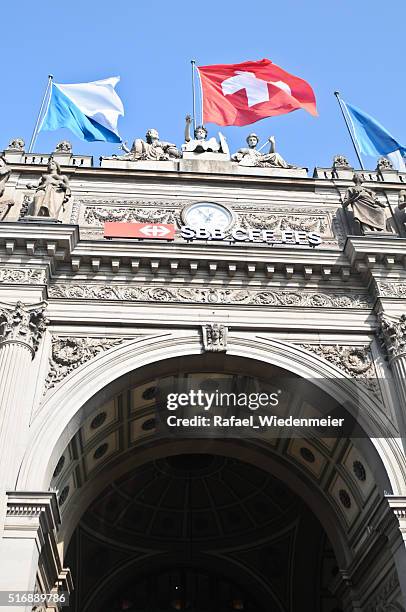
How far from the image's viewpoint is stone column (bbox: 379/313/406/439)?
639 inches

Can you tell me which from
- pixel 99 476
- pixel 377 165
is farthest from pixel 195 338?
pixel 377 165

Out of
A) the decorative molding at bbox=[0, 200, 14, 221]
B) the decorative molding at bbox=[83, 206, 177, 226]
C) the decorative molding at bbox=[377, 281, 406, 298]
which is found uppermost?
the decorative molding at bbox=[83, 206, 177, 226]

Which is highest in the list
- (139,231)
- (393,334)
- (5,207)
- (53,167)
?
(53,167)

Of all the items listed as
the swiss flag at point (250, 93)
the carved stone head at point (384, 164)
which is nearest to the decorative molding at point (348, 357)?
the carved stone head at point (384, 164)

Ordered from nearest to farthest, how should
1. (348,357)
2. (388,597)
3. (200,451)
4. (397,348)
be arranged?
(388,597)
(397,348)
(348,357)
(200,451)

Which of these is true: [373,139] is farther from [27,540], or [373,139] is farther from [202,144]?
[27,540]

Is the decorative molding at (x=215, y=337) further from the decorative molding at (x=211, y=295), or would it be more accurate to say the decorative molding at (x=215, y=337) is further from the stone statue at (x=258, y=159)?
the stone statue at (x=258, y=159)

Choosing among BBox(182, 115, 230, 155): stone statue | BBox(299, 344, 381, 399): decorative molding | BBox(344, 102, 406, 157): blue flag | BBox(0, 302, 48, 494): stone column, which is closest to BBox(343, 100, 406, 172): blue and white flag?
BBox(344, 102, 406, 157): blue flag

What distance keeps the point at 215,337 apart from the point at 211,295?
149 cm

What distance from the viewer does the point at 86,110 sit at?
23.9m

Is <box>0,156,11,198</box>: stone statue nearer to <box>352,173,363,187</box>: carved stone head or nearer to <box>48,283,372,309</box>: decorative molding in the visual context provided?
<box>48,283,372,309</box>: decorative molding

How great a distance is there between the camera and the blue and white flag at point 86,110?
76.8 ft

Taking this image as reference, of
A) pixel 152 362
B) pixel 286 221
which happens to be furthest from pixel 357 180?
pixel 152 362

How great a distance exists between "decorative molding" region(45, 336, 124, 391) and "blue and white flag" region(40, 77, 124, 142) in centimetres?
963
